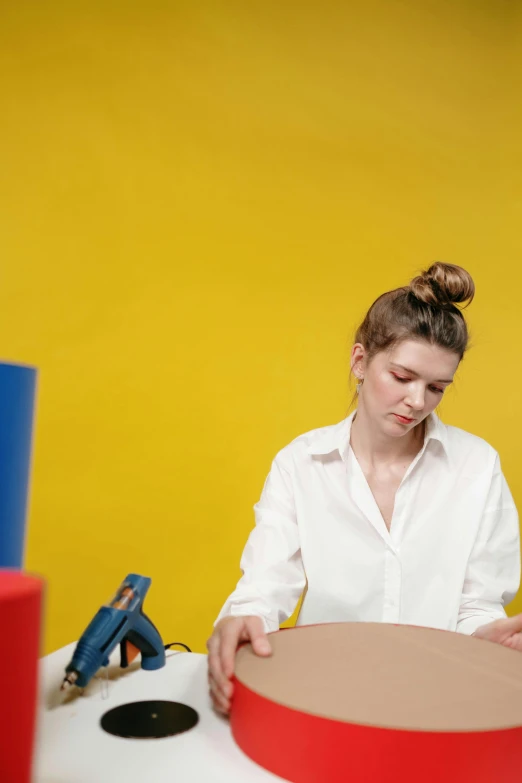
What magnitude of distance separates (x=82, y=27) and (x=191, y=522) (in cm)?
173

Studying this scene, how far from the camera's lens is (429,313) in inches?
62.5

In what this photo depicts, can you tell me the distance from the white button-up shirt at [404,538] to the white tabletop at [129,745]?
0.58m

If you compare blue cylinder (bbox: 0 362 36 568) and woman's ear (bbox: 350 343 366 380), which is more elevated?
woman's ear (bbox: 350 343 366 380)

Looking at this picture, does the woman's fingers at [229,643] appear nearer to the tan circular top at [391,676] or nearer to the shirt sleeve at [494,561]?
the tan circular top at [391,676]

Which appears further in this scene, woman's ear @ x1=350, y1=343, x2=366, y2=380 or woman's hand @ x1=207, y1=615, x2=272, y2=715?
woman's ear @ x1=350, y1=343, x2=366, y2=380

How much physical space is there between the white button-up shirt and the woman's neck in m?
0.05

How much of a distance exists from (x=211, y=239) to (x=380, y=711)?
1.96 meters

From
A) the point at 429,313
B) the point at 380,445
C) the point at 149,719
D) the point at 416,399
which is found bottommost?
the point at 149,719

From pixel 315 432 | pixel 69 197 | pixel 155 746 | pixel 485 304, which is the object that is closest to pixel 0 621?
pixel 155 746

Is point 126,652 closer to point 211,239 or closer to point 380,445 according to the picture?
point 380,445

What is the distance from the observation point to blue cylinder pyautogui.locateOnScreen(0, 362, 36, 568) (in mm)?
604

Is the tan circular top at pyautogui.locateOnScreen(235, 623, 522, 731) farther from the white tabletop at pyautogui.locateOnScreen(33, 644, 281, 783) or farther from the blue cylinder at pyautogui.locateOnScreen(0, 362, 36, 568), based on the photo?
the blue cylinder at pyautogui.locateOnScreen(0, 362, 36, 568)

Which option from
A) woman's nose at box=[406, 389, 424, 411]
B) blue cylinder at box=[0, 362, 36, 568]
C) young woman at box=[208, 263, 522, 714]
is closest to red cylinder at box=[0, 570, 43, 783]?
blue cylinder at box=[0, 362, 36, 568]

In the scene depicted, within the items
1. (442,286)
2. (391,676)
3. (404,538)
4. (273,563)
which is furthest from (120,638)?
(442,286)
